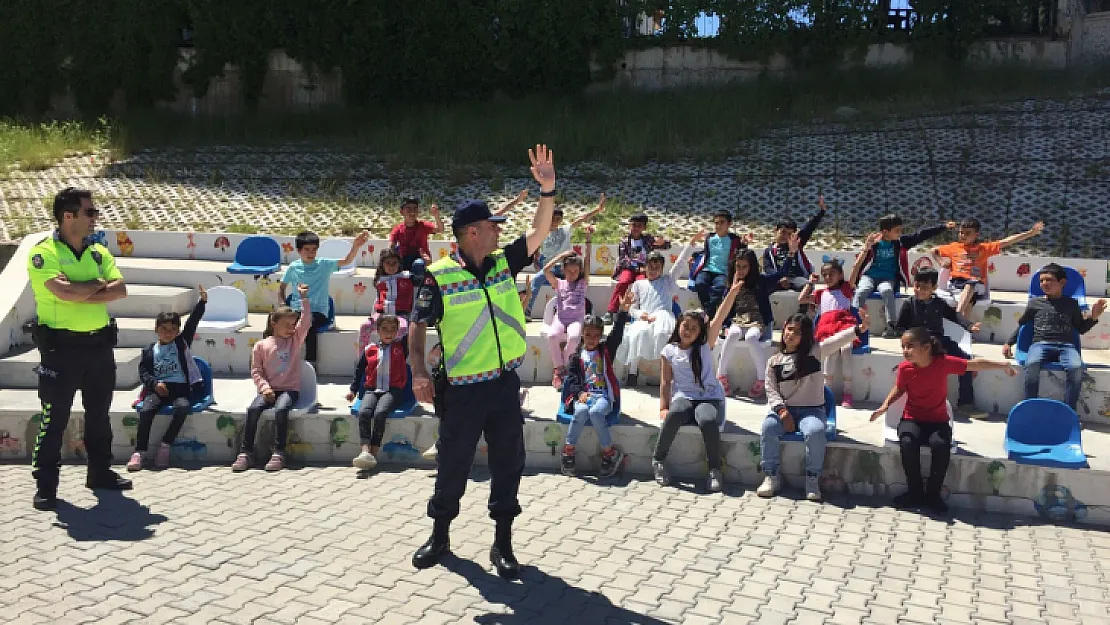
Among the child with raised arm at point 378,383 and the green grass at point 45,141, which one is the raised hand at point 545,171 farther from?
the green grass at point 45,141

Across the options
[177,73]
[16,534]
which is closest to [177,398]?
[16,534]

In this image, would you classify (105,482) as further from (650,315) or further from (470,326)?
(650,315)

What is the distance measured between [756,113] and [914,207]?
14.1 ft

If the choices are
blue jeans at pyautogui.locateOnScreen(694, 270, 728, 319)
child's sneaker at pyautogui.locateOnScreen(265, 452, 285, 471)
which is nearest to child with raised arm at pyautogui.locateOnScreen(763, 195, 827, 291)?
blue jeans at pyautogui.locateOnScreen(694, 270, 728, 319)

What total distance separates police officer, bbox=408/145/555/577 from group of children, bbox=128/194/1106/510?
1118mm

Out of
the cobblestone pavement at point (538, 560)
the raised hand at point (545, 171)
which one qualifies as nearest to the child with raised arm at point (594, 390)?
the cobblestone pavement at point (538, 560)

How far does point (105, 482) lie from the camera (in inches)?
256

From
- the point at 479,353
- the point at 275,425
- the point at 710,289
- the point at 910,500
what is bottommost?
the point at 910,500

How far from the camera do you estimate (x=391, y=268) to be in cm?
916

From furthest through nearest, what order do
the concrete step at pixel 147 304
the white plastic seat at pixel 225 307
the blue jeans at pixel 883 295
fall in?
the concrete step at pixel 147 304 → the white plastic seat at pixel 225 307 → the blue jeans at pixel 883 295

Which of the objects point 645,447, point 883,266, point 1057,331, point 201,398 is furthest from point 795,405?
point 201,398

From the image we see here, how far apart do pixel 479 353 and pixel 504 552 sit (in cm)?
103

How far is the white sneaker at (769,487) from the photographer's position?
6.56 metres

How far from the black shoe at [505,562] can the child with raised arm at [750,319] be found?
3137 millimetres
